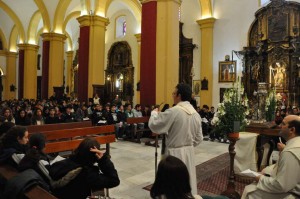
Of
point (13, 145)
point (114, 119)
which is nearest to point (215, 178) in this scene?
point (13, 145)

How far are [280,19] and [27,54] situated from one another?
18.2 m

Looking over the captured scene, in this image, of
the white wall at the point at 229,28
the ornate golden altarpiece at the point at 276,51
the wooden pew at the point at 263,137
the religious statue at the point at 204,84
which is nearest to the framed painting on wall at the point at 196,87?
the religious statue at the point at 204,84

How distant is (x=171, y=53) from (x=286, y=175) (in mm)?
8361

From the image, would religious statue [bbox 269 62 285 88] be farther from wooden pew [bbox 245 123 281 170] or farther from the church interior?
wooden pew [bbox 245 123 281 170]

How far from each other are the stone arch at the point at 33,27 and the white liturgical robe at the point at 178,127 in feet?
70.8

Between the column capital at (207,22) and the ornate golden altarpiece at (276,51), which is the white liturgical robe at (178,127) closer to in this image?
the ornate golden altarpiece at (276,51)

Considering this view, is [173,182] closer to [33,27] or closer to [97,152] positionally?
[97,152]

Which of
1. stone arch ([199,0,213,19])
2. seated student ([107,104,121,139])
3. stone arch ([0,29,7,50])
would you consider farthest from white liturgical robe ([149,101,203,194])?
stone arch ([0,29,7,50])

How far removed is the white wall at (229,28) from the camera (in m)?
15.8

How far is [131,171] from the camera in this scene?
18.9 ft

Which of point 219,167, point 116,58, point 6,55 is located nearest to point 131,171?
point 219,167

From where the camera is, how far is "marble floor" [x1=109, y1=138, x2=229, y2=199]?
4621 millimetres

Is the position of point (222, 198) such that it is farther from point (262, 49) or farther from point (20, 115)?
point (262, 49)

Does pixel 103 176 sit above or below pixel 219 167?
above
